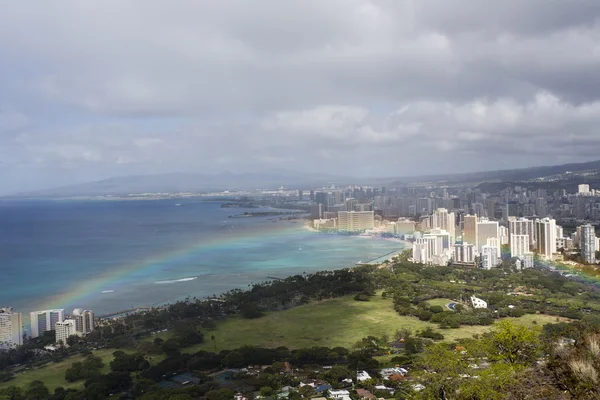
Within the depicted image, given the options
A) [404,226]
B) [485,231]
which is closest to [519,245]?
[485,231]

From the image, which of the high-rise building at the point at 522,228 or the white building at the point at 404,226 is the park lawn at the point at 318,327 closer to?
the high-rise building at the point at 522,228

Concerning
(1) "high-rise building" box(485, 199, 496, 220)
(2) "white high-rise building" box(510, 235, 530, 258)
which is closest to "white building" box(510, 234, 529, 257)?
(2) "white high-rise building" box(510, 235, 530, 258)

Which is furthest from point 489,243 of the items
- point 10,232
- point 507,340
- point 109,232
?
point 10,232

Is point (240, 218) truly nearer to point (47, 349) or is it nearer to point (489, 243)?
point (489, 243)

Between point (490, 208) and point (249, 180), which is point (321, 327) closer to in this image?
point (490, 208)

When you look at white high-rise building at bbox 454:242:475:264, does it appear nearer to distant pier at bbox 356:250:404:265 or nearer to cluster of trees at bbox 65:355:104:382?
distant pier at bbox 356:250:404:265

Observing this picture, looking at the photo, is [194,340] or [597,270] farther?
[597,270]
